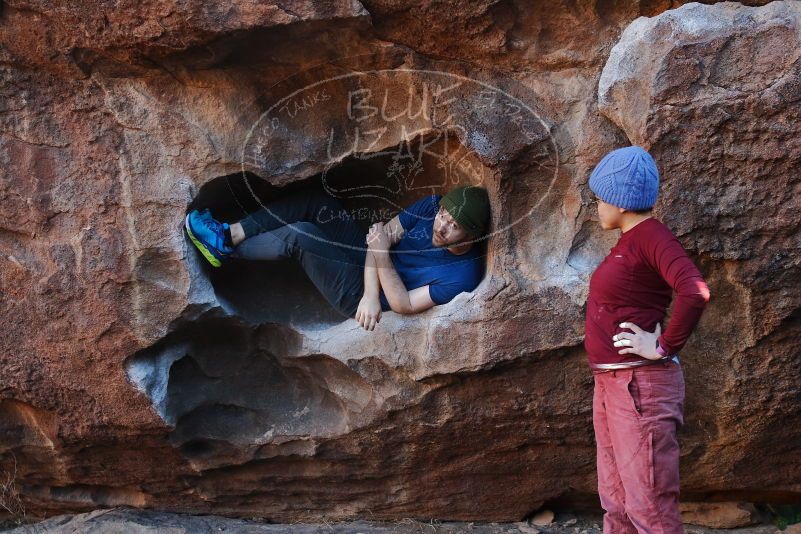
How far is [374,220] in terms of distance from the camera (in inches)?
126

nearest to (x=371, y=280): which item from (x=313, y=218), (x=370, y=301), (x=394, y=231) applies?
(x=370, y=301)

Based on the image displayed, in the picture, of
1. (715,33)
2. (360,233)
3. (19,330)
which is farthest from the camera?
(360,233)

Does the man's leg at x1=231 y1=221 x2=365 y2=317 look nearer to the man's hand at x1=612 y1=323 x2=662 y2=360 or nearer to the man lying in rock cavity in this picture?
the man lying in rock cavity

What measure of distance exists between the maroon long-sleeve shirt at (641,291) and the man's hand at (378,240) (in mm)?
814

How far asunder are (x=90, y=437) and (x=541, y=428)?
5.05 feet

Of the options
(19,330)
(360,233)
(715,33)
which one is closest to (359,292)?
(360,233)

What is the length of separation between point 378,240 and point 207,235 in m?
0.55

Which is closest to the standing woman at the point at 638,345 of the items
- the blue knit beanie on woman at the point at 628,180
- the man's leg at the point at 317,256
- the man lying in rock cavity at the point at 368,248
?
the blue knit beanie on woman at the point at 628,180

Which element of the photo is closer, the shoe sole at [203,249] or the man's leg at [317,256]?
the shoe sole at [203,249]

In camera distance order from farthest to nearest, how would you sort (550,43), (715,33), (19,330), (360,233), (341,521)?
(341,521) → (360,233) → (19,330) → (550,43) → (715,33)

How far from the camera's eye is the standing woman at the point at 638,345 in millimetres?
2211

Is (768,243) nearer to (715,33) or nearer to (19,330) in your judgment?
(715,33)

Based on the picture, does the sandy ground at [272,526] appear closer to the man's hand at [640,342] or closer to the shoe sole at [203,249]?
the shoe sole at [203,249]

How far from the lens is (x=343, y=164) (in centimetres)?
297
